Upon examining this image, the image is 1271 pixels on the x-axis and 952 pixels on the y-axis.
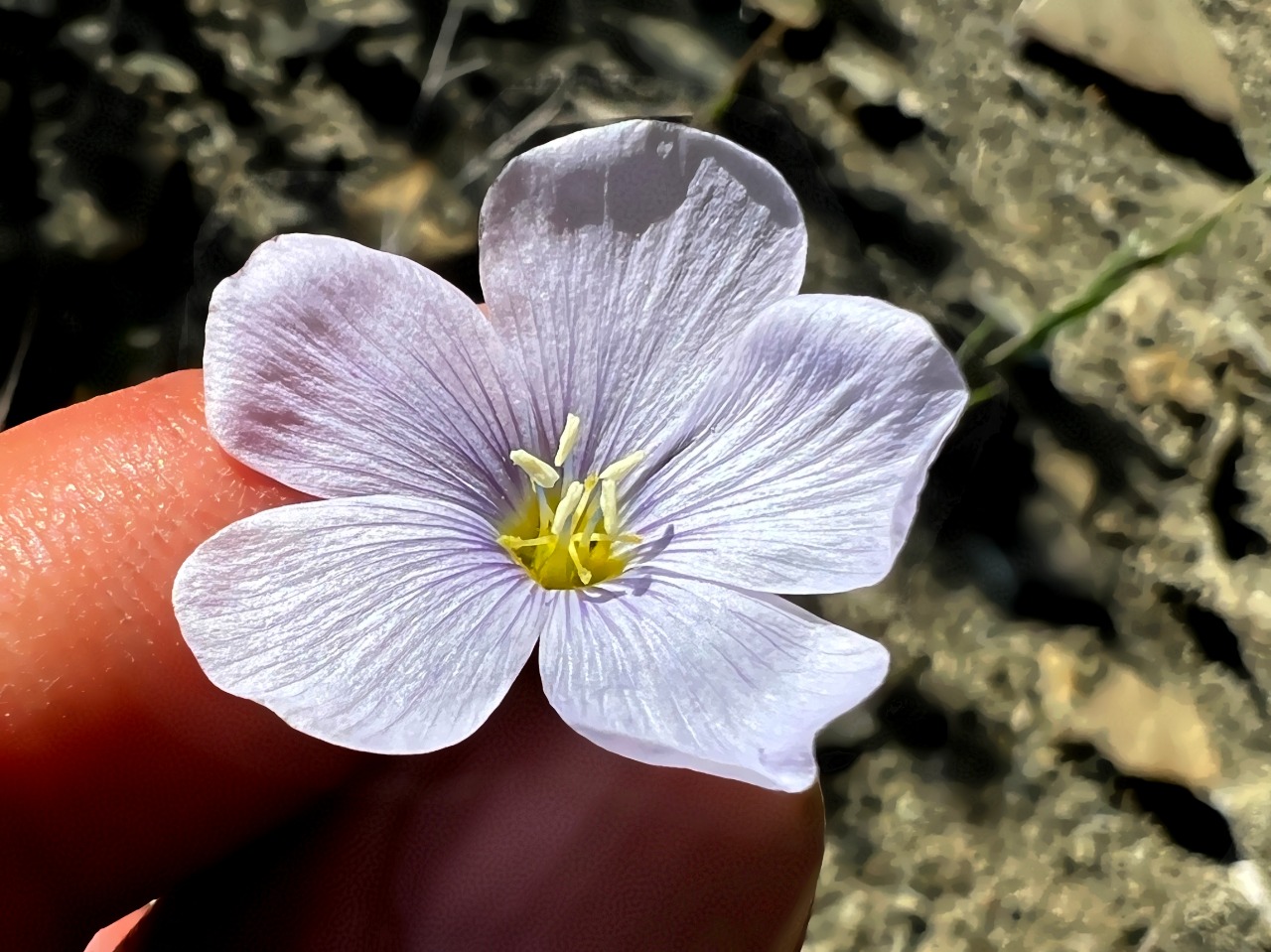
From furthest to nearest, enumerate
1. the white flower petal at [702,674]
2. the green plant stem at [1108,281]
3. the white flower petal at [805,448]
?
1. the green plant stem at [1108,281]
2. the white flower petal at [805,448]
3. the white flower petal at [702,674]

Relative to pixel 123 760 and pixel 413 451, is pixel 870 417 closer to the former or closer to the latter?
pixel 413 451

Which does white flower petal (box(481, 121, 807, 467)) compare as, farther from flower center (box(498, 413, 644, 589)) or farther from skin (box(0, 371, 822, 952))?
skin (box(0, 371, 822, 952))

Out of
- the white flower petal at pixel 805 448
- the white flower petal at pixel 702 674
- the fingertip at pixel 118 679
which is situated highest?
the white flower petal at pixel 805 448

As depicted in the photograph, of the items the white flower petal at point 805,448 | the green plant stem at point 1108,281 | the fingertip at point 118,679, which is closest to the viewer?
the white flower petal at point 805,448

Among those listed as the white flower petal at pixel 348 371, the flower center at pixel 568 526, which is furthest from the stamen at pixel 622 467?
the white flower petal at pixel 348 371

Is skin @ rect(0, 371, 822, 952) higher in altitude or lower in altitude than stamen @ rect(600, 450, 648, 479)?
lower

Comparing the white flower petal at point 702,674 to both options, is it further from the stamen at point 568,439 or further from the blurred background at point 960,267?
the blurred background at point 960,267

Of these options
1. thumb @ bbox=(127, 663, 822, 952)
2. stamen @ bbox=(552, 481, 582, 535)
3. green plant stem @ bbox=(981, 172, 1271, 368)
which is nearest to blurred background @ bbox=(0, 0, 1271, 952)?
green plant stem @ bbox=(981, 172, 1271, 368)
